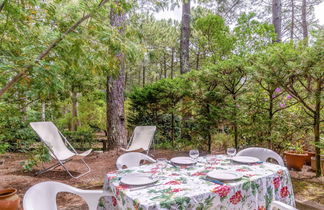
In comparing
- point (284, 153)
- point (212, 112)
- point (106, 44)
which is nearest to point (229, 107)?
point (212, 112)

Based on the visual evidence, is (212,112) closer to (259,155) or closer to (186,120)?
(186,120)

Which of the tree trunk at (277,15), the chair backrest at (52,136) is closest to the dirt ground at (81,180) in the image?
the chair backrest at (52,136)

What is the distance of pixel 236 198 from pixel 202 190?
0.89 feet

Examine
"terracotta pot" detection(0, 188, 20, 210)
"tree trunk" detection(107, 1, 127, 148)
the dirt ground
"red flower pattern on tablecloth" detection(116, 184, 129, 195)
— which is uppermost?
"tree trunk" detection(107, 1, 127, 148)

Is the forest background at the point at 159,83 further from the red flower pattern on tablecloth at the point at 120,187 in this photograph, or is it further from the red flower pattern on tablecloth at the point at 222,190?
the red flower pattern on tablecloth at the point at 222,190

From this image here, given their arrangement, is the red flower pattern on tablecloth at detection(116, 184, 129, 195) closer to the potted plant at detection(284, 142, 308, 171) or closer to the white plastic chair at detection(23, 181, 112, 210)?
the white plastic chair at detection(23, 181, 112, 210)

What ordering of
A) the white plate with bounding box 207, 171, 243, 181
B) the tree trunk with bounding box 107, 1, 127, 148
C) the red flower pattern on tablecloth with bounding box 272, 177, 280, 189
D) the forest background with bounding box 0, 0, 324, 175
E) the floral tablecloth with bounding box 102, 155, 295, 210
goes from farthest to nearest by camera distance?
the tree trunk with bounding box 107, 1, 127, 148 → the forest background with bounding box 0, 0, 324, 175 → the red flower pattern on tablecloth with bounding box 272, 177, 280, 189 → the white plate with bounding box 207, 171, 243, 181 → the floral tablecloth with bounding box 102, 155, 295, 210

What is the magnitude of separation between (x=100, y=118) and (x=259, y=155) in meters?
6.68

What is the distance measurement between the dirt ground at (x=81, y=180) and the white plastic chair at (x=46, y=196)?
4.10 ft

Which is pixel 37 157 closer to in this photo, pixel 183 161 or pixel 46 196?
pixel 46 196

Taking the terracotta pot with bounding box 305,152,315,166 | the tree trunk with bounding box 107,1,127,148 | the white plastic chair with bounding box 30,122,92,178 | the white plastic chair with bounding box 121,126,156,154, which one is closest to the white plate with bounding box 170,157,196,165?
the white plastic chair with bounding box 30,122,92,178

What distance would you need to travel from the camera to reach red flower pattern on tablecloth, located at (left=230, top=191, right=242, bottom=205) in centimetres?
143

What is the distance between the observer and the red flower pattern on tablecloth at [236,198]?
143cm

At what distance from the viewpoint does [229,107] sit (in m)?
4.59
